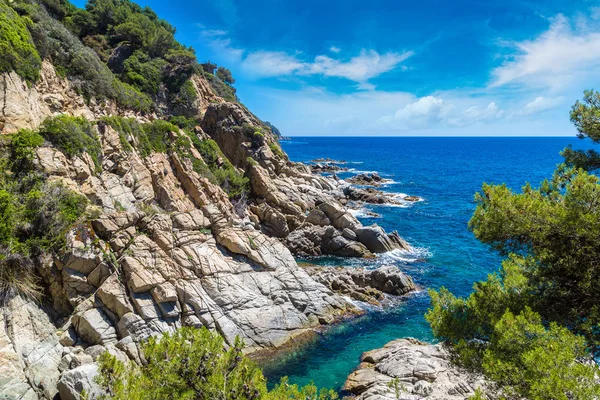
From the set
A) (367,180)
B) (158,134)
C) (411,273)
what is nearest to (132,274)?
(158,134)

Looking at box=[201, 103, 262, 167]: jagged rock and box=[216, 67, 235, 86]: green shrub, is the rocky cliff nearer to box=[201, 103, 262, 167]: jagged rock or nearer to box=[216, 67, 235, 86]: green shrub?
box=[201, 103, 262, 167]: jagged rock

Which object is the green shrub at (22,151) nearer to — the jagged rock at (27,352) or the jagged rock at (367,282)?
the jagged rock at (27,352)

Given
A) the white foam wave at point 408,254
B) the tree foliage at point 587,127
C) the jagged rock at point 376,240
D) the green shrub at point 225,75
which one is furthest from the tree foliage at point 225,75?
the tree foliage at point 587,127

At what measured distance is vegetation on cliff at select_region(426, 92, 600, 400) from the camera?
827cm

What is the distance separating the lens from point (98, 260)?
21.9 m

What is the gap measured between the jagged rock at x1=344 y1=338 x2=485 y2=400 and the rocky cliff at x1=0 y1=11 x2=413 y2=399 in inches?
235

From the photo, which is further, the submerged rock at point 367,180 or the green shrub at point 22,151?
the submerged rock at point 367,180

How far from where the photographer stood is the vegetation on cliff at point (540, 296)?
827 centimetres

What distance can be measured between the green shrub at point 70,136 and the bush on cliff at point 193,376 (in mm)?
21023

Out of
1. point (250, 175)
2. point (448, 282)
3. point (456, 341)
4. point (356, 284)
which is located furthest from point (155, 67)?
point (456, 341)

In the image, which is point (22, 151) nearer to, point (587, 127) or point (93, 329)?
point (93, 329)

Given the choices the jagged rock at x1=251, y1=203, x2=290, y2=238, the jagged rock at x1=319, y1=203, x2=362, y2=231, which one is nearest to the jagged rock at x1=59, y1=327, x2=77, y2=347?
the jagged rock at x1=251, y1=203, x2=290, y2=238

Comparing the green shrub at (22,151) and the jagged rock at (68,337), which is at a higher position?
the green shrub at (22,151)

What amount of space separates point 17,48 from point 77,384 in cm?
2590
